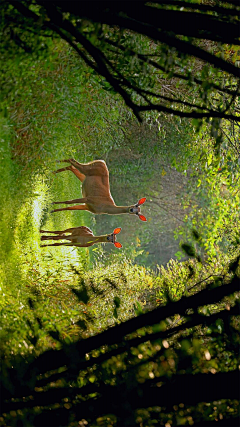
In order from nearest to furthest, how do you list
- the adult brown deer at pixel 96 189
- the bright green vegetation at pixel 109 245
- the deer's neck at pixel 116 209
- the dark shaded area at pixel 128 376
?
1. the dark shaded area at pixel 128 376
2. the bright green vegetation at pixel 109 245
3. the deer's neck at pixel 116 209
4. the adult brown deer at pixel 96 189

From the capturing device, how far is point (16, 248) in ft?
21.6

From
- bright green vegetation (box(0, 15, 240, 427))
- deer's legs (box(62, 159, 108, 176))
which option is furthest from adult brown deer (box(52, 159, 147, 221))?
bright green vegetation (box(0, 15, 240, 427))

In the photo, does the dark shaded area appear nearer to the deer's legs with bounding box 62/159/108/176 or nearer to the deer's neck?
the deer's neck

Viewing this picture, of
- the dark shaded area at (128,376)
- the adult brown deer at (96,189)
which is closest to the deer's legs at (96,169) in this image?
the adult brown deer at (96,189)

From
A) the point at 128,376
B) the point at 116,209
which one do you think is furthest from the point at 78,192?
the point at 128,376

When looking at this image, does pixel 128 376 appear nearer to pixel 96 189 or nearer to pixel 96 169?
pixel 96 189

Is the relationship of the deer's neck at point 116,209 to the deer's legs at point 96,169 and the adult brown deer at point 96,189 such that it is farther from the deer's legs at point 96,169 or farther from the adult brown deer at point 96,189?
the deer's legs at point 96,169

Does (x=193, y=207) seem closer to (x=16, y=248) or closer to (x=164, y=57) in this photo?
(x=16, y=248)

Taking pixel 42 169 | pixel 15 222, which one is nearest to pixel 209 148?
pixel 42 169

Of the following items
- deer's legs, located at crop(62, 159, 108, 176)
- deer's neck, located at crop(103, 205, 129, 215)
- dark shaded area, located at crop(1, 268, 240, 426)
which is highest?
deer's legs, located at crop(62, 159, 108, 176)

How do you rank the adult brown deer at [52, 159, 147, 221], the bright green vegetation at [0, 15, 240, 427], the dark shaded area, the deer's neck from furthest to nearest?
the adult brown deer at [52, 159, 147, 221]
the deer's neck
the bright green vegetation at [0, 15, 240, 427]
the dark shaded area

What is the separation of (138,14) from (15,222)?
15.8ft

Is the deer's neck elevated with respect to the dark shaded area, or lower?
elevated

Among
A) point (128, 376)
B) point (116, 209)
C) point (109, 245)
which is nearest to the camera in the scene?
point (128, 376)
